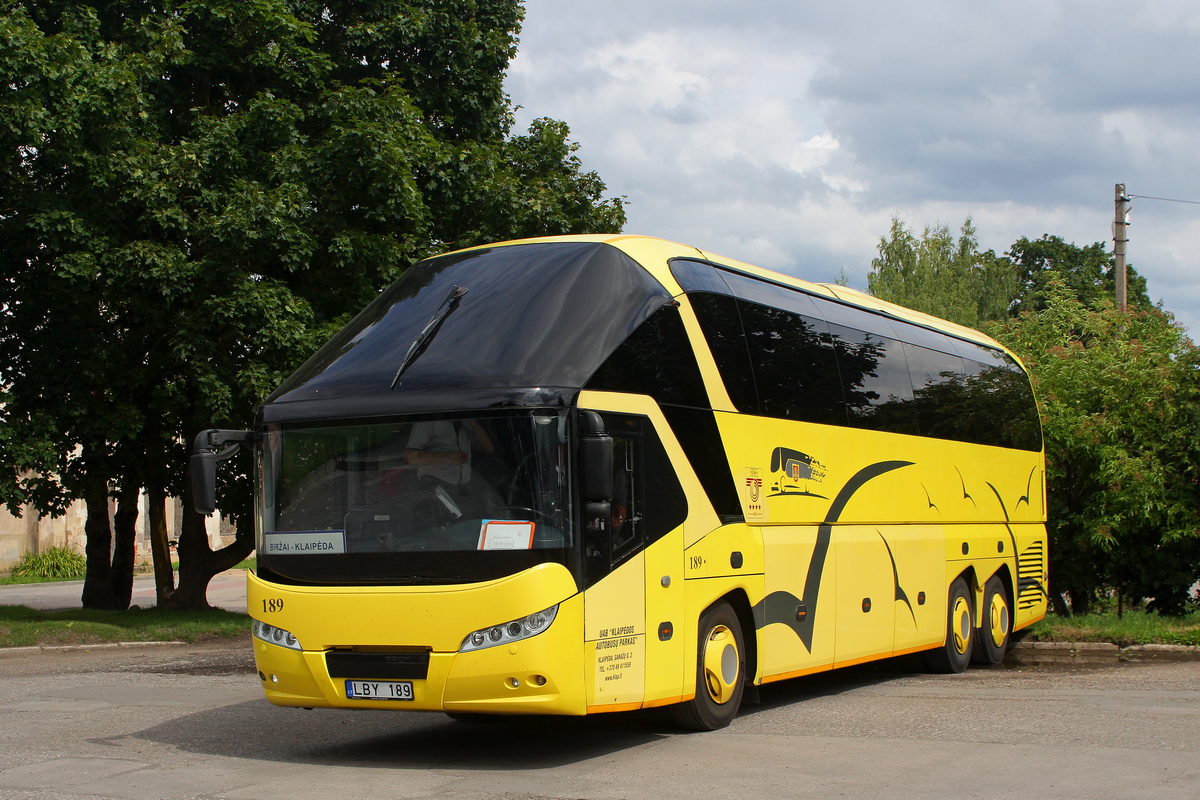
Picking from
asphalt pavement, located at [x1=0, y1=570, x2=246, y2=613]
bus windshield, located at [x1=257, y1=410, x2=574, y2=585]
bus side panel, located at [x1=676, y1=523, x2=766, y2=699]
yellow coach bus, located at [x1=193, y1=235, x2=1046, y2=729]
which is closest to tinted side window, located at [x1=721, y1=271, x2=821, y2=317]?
Result: yellow coach bus, located at [x1=193, y1=235, x2=1046, y2=729]

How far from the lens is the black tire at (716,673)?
9.68 m

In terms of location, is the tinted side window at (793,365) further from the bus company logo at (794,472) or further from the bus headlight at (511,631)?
the bus headlight at (511,631)

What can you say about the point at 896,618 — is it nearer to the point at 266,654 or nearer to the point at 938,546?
the point at 938,546

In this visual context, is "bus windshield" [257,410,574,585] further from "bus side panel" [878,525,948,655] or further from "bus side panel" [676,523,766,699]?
"bus side panel" [878,525,948,655]

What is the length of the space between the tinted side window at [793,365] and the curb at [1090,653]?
5609 mm

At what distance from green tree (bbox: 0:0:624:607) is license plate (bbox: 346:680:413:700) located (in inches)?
415

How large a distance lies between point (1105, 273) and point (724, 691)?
67061mm

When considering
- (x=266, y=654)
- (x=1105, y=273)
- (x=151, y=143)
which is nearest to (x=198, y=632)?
(x=151, y=143)

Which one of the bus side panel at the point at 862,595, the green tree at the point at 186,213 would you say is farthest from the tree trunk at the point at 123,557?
the bus side panel at the point at 862,595

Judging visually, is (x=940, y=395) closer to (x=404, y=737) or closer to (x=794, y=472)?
(x=794, y=472)

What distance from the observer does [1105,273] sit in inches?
2766

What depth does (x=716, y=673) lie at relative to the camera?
986 centimetres

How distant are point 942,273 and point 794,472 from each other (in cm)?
4540

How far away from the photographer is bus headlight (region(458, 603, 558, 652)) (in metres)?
8.16
